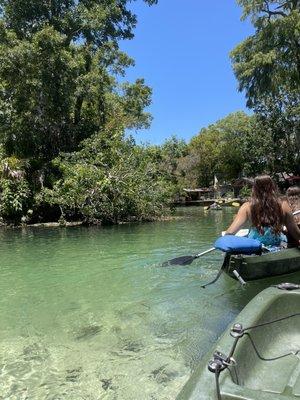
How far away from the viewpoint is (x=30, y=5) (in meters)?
22.4

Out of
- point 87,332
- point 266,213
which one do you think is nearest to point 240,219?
point 266,213

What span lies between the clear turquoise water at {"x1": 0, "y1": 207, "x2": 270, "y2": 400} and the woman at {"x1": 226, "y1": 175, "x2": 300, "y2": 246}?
3.47ft

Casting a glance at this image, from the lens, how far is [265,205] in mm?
6480

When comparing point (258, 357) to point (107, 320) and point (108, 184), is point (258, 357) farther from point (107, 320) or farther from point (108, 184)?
point (108, 184)

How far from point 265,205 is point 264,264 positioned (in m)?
0.86

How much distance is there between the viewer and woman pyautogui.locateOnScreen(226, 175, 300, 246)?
21.0 feet

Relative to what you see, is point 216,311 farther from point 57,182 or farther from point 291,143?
point 291,143

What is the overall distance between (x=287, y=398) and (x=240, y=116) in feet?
179

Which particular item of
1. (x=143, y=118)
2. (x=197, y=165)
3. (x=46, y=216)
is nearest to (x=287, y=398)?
(x=46, y=216)

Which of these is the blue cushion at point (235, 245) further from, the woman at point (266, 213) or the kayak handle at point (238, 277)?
the woman at point (266, 213)

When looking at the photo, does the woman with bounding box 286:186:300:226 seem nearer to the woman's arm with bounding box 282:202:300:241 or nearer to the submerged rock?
the woman's arm with bounding box 282:202:300:241

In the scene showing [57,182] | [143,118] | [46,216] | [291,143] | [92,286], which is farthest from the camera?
[291,143]

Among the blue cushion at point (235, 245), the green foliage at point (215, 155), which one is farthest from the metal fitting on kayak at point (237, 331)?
the green foliage at point (215, 155)

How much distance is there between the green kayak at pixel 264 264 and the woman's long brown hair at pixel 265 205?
1.44 ft
